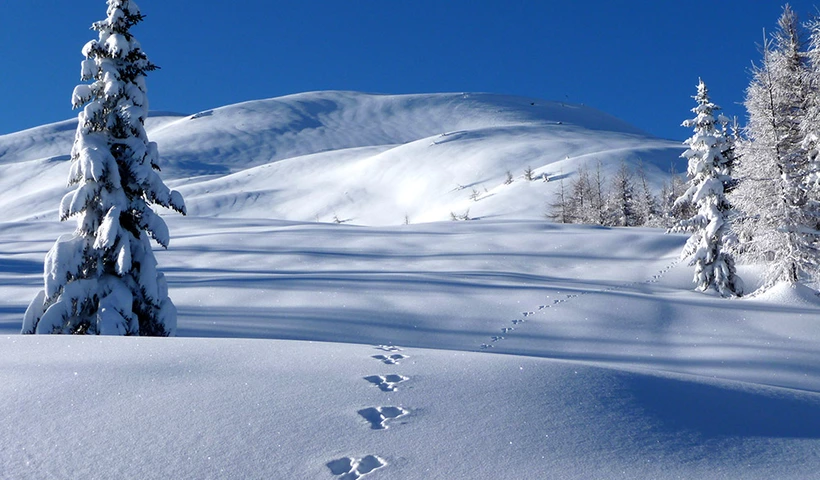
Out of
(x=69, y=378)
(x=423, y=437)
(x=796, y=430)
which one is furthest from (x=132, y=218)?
(x=796, y=430)

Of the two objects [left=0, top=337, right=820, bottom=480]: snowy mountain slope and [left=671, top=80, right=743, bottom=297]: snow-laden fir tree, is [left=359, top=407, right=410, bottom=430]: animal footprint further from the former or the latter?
[left=671, top=80, right=743, bottom=297]: snow-laden fir tree

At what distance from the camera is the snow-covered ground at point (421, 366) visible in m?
3.86

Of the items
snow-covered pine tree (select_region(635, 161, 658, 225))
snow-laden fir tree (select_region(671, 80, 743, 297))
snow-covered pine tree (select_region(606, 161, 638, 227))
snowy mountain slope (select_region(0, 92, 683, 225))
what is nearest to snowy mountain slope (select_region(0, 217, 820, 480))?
snow-laden fir tree (select_region(671, 80, 743, 297))

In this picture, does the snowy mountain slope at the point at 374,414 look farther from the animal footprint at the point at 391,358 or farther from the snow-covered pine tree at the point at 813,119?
the snow-covered pine tree at the point at 813,119

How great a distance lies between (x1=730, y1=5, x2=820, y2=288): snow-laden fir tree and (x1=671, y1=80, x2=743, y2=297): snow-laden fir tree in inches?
67.2

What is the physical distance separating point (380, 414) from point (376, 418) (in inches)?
3.2

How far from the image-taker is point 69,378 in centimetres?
505

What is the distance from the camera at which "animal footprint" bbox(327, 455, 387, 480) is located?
11.8ft

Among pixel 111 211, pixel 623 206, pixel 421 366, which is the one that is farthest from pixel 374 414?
pixel 623 206

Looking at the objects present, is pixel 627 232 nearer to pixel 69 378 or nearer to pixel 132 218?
pixel 132 218

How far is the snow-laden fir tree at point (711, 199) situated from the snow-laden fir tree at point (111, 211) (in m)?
19.2

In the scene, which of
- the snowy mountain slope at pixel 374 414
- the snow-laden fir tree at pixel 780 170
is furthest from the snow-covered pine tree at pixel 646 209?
the snowy mountain slope at pixel 374 414

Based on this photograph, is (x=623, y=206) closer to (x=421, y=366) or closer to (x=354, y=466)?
(x=421, y=366)

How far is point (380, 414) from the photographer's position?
14.8 feet
